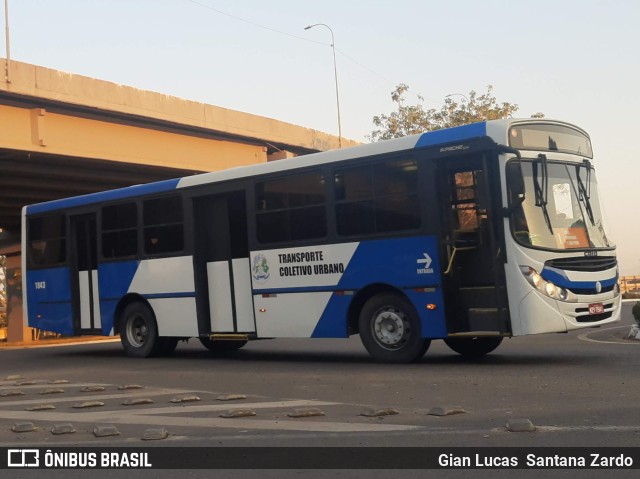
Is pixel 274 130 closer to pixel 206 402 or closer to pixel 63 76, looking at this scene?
pixel 63 76

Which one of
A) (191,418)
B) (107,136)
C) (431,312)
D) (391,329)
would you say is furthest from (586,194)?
(107,136)

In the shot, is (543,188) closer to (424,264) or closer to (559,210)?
(559,210)

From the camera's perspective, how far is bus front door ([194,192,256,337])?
53.4ft

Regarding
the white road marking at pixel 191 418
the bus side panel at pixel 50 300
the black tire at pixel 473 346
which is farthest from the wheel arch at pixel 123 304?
the white road marking at pixel 191 418

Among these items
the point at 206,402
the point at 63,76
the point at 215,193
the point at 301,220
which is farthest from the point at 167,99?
the point at 206,402

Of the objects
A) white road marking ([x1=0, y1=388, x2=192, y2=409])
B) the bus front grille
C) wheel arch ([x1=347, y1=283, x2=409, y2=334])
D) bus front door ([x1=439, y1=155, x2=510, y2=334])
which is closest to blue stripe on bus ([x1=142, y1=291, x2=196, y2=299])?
wheel arch ([x1=347, y1=283, x2=409, y2=334])

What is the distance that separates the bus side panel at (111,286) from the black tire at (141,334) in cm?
25

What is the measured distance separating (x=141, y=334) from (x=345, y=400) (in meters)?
8.72

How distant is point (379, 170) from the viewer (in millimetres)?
Result: 14227

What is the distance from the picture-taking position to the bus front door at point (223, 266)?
1628 cm

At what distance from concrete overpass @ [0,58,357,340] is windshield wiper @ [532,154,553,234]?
49.7ft

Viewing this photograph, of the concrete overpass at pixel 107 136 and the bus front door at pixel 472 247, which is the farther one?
the concrete overpass at pixel 107 136

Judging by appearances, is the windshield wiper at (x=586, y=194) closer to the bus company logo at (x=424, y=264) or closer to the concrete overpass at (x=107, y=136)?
the bus company logo at (x=424, y=264)

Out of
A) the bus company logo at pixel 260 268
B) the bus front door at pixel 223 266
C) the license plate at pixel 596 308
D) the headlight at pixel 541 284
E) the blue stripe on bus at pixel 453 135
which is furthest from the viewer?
the bus front door at pixel 223 266
